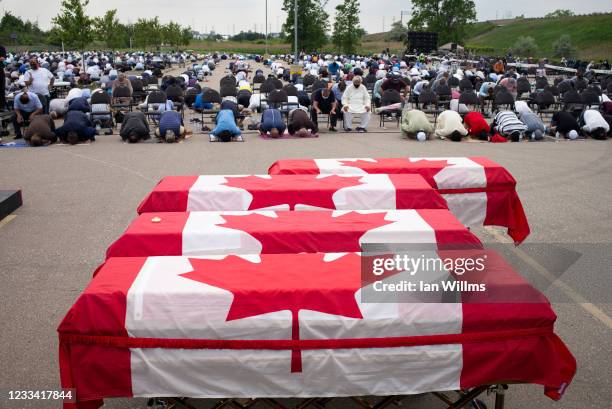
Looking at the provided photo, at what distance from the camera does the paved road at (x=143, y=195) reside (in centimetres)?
481

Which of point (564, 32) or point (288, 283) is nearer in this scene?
point (288, 283)

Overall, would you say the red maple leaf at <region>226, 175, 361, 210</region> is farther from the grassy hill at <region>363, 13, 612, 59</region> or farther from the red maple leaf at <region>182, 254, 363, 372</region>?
the grassy hill at <region>363, 13, 612, 59</region>

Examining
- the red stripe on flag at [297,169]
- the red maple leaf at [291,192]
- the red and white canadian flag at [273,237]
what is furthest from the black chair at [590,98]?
the red and white canadian flag at [273,237]

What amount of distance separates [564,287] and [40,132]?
1253cm

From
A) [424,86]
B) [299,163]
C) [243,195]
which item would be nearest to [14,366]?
[243,195]

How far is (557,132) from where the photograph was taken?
53.6ft

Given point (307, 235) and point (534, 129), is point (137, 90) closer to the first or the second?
point (534, 129)

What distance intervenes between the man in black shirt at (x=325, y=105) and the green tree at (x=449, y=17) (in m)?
72.6

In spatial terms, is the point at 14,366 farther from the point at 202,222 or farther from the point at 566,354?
the point at 566,354

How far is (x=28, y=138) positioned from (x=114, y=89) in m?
4.75

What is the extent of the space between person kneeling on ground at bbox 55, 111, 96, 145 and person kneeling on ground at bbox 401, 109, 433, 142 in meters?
7.94

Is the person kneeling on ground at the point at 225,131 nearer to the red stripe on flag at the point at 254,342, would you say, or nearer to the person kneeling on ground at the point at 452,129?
the person kneeling on ground at the point at 452,129

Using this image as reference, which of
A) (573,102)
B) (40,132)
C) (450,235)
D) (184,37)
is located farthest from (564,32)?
(450,235)

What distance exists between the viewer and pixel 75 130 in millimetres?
14930
